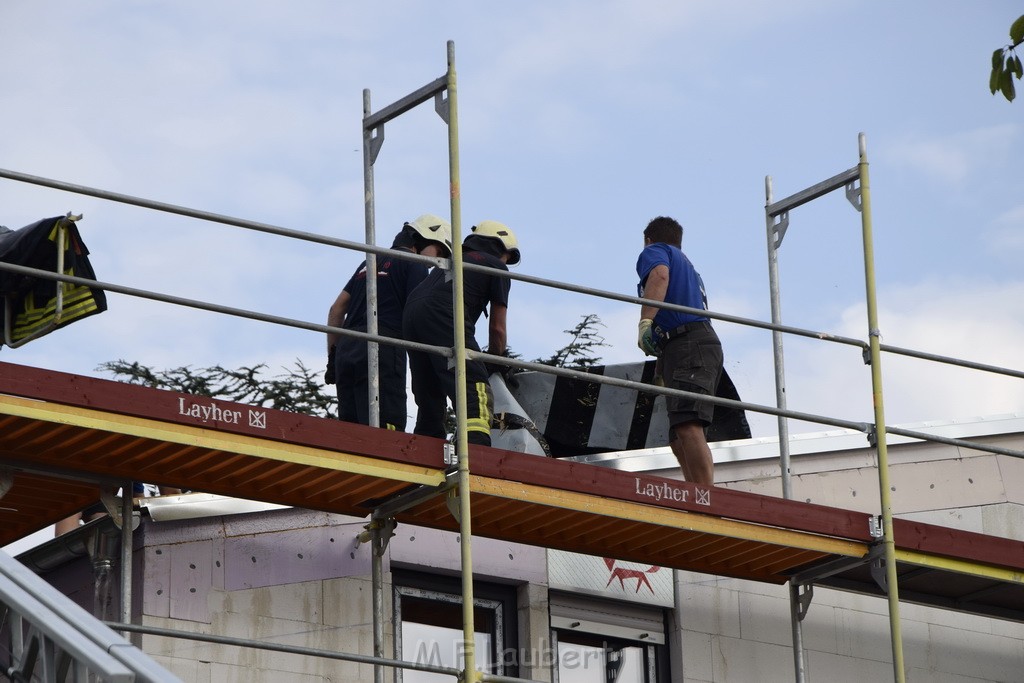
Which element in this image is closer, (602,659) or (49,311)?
(49,311)

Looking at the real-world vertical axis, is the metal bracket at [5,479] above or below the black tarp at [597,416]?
below

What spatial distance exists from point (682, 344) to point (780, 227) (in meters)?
1.63

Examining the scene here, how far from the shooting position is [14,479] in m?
9.04

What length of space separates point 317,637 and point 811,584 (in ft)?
10.0

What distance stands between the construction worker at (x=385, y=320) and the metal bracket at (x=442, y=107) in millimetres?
1443

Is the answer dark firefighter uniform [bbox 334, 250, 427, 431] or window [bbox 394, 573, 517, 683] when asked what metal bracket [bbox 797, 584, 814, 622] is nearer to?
window [bbox 394, 573, 517, 683]

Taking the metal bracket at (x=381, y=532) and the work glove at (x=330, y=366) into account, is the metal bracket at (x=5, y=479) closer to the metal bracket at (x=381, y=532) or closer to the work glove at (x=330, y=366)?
the metal bracket at (x=381, y=532)

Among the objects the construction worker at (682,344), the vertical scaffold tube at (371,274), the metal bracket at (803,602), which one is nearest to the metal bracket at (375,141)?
the vertical scaffold tube at (371,274)

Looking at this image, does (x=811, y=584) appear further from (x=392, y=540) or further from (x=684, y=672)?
(x=392, y=540)

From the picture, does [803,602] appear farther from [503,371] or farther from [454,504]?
[503,371]

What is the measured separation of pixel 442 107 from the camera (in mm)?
9688

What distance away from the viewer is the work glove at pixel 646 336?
10828 millimetres

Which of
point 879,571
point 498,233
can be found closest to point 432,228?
point 498,233

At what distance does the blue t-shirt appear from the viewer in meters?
11.0
